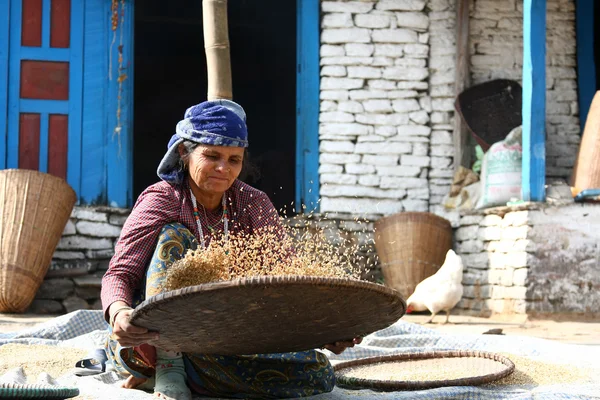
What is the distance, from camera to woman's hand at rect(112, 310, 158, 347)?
254 cm

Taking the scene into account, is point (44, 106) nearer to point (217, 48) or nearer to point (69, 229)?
point (69, 229)

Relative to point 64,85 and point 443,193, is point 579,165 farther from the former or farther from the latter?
point 64,85

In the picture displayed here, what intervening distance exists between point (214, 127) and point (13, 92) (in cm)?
499

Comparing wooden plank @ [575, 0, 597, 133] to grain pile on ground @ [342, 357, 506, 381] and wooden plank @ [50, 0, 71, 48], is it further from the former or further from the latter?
grain pile on ground @ [342, 357, 506, 381]

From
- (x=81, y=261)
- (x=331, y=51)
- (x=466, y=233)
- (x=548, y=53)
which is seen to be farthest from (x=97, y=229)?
(x=548, y=53)

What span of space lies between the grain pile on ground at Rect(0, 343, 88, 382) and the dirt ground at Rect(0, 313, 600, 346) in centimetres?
133

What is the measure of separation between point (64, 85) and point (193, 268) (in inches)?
205

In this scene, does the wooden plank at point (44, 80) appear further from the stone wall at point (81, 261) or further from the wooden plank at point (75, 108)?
the stone wall at point (81, 261)

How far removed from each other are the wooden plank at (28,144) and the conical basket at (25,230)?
0.66 meters

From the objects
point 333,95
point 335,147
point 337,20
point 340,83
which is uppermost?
point 337,20

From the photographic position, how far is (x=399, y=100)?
804cm

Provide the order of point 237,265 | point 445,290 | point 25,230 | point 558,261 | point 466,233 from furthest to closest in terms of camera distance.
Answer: point 466,233 < point 558,261 < point 25,230 < point 445,290 < point 237,265

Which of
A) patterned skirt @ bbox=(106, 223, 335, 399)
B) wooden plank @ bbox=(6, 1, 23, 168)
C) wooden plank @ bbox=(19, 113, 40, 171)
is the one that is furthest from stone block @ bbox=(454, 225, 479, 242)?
patterned skirt @ bbox=(106, 223, 335, 399)

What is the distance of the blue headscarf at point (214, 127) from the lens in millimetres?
3014
